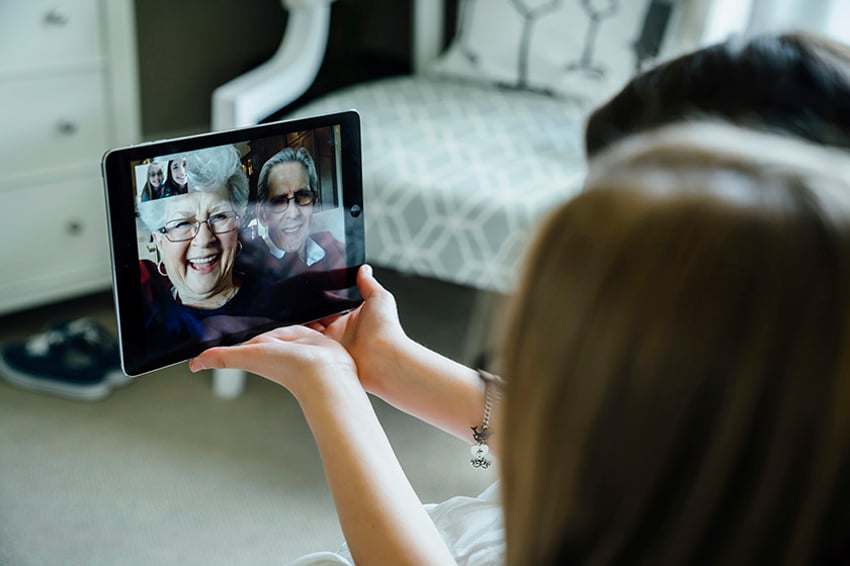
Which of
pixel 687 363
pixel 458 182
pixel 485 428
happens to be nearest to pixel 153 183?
pixel 485 428

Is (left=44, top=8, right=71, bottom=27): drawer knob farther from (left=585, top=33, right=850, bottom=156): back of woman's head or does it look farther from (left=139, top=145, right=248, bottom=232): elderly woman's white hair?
(left=585, top=33, right=850, bottom=156): back of woman's head

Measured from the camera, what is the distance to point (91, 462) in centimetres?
137

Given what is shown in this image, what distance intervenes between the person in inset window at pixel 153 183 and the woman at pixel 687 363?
39 cm

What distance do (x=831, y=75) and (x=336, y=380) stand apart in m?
0.39

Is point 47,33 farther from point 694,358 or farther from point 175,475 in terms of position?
point 694,358

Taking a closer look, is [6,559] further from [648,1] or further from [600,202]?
[648,1]

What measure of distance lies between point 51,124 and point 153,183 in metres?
0.94

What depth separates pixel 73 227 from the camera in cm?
161

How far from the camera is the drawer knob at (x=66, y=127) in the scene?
4.99 ft

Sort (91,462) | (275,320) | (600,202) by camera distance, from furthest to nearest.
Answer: (91,462) → (275,320) → (600,202)

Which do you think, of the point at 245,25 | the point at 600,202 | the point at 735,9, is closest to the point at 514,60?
the point at 735,9

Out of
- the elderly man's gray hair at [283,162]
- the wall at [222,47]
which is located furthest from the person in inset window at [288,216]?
the wall at [222,47]

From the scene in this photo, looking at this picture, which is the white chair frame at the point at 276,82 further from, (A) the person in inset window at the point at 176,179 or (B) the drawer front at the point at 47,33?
(A) the person in inset window at the point at 176,179

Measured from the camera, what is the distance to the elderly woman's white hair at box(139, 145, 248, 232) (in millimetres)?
693
